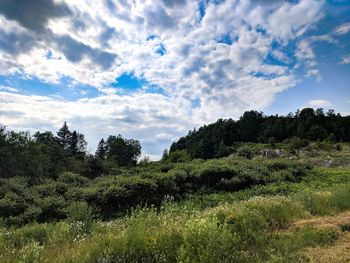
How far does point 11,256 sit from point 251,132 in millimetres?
116020

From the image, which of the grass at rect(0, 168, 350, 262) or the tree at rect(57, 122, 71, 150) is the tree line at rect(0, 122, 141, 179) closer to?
the tree at rect(57, 122, 71, 150)

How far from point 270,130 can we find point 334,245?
110212mm

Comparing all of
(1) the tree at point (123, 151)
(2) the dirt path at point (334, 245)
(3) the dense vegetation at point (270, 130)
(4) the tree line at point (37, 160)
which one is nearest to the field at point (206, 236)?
(2) the dirt path at point (334, 245)

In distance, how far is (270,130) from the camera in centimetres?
11412

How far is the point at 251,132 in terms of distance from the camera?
118m

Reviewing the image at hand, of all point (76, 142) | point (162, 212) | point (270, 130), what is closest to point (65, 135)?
point (76, 142)

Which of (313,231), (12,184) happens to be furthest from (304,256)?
(12,184)

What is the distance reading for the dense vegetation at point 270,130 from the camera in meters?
102

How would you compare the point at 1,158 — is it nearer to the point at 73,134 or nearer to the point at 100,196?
the point at 100,196

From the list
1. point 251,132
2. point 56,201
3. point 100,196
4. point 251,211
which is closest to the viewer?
point 251,211

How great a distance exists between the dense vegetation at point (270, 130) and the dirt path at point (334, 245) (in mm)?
86438

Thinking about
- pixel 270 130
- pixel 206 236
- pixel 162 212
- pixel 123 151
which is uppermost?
pixel 270 130

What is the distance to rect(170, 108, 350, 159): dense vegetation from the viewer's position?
102500mm

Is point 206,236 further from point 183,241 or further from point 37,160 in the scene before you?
point 37,160
